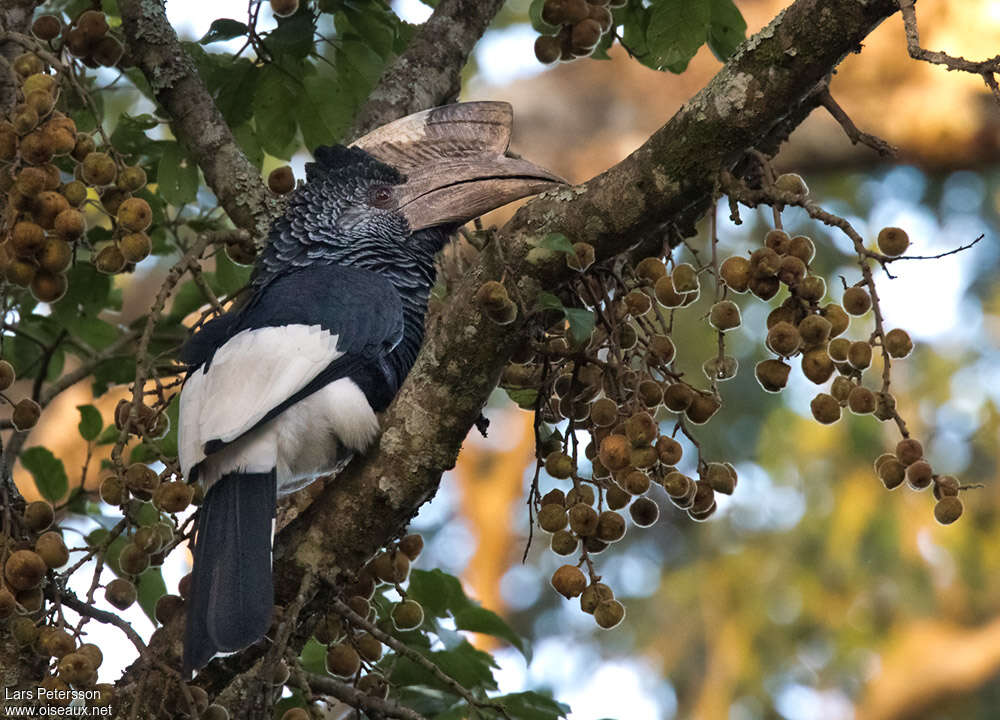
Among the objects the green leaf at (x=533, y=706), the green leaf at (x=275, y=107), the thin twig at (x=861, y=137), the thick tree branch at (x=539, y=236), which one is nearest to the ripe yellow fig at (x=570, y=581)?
the thick tree branch at (x=539, y=236)

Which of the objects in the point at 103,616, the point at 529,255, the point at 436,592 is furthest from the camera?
the point at 436,592

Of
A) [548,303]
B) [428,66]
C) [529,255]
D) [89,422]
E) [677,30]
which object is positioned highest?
[428,66]

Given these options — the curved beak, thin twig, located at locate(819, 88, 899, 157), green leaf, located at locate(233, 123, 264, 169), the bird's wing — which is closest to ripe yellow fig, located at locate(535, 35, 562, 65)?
the curved beak

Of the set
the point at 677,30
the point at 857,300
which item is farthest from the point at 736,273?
the point at 677,30

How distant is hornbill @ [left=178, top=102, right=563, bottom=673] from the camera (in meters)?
2.24

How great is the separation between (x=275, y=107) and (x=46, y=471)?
1.03 metres

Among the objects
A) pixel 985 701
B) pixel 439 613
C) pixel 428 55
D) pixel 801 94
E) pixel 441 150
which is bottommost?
pixel 439 613

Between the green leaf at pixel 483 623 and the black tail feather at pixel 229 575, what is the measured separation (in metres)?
0.48

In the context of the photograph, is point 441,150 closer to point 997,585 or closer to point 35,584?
point 35,584

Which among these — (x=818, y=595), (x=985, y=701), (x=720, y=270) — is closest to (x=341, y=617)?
(x=720, y=270)

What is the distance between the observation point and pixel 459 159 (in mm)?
3021

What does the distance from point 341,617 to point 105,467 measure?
1.01 metres

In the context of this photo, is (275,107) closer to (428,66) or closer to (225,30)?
(225,30)

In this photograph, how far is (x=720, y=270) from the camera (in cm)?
190
